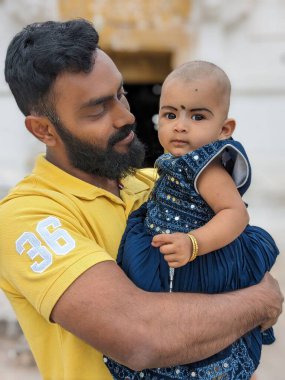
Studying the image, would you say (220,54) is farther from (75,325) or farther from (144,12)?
(75,325)

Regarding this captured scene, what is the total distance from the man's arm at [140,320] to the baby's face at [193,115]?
1.12 ft

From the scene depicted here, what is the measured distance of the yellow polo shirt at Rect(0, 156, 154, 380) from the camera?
153cm

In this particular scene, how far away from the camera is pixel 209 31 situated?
5414mm

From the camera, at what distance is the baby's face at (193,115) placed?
5.26ft

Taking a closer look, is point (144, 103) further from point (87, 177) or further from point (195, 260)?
point (195, 260)

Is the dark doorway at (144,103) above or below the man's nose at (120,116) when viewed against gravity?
below

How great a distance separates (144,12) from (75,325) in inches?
161

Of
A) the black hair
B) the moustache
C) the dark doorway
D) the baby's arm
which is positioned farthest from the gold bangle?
the dark doorway

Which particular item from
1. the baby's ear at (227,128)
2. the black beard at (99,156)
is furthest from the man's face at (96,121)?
the baby's ear at (227,128)

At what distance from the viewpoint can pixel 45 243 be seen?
1.55 metres

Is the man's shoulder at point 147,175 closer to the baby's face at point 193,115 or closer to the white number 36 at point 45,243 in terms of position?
the baby's face at point 193,115

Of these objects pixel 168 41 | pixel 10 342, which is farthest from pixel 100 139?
pixel 168 41

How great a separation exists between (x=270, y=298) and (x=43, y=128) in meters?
0.78

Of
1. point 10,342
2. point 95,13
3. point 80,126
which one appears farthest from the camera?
point 95,13
